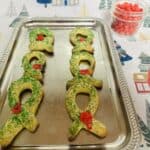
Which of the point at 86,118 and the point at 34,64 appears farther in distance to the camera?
the point at 34,64

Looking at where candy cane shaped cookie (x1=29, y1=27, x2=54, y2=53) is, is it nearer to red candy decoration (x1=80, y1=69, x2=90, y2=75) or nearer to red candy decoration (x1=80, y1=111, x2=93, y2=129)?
red candy decoration (x1=80, y1=69, x2=90, y2=75)

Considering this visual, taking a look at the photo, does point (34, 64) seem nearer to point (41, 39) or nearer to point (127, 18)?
point (41, 39)

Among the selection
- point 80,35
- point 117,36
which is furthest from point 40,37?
point 117,36

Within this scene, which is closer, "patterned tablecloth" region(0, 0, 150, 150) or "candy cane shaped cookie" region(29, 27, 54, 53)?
"patterned tablecloth" region(0, 0, 150, 150)

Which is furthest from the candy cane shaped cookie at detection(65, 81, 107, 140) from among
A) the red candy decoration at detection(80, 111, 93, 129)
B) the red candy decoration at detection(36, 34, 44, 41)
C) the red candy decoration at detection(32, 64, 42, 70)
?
the red candy decoration at detection(36, 34, 44, 41)

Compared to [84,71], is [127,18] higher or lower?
higher

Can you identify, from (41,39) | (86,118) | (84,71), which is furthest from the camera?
(41,39)
